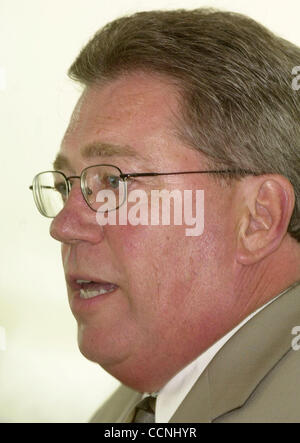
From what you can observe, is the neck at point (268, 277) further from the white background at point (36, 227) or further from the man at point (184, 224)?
the white background at point (36, 227)

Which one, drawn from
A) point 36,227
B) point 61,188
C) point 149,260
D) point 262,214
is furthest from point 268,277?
point 36,227

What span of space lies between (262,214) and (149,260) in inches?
8.6

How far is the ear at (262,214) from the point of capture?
4.11ft

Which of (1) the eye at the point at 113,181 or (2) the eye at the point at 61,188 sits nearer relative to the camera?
(1) the eye at the point at 113,181

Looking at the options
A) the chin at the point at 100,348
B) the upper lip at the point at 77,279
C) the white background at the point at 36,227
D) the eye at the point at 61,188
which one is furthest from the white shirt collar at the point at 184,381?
the white background at the point at 36,227

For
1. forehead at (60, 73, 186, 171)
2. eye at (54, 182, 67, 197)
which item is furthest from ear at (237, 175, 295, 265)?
eye at (54, 182, 67, 197)

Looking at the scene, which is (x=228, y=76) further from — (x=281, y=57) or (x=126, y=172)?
(x=126, y=172)

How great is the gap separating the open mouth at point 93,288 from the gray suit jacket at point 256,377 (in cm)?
23

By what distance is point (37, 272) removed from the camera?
7.11 ft

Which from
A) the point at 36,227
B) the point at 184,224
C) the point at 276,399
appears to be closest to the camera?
the point at 276,399

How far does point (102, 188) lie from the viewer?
1284 millimetres

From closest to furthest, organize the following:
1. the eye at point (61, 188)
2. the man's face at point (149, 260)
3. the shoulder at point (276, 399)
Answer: the shoulder at point (276, 399) → the man's face at point (149, 260) → the eye at point (61, 188)

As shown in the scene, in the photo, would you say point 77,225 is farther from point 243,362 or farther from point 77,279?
point 243,362

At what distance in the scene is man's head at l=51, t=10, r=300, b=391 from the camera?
1241 millimetres
